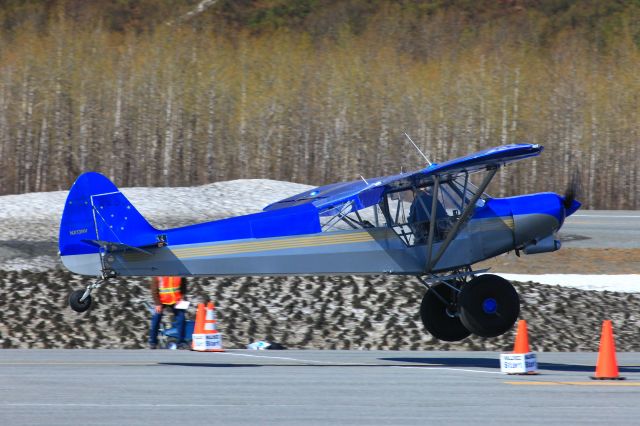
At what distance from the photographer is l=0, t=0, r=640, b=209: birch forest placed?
33156 millimetres

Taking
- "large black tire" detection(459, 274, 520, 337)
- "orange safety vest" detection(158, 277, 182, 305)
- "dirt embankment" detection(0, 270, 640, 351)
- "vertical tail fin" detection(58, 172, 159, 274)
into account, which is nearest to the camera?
"vertical tail fin" detection(58, 172, 159, 274)

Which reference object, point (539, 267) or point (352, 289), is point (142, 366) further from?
point (539, 267)

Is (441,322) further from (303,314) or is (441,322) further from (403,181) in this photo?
(303,314)

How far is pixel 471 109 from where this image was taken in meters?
34.2

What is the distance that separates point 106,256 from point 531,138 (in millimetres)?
23597

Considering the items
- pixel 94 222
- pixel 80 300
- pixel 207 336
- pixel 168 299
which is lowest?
pixel 207 336

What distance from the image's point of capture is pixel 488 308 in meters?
14.1

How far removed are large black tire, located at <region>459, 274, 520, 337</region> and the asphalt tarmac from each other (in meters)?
11.9

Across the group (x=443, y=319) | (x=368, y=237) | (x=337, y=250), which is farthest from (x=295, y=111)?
(x=337, y=250)

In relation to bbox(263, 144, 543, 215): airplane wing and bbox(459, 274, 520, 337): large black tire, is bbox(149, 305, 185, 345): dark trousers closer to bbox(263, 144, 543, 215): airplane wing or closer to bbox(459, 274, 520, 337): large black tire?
bbox(263, 144, 543, 215): airplane wing

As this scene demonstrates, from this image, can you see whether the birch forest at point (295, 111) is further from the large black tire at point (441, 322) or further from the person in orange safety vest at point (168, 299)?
the large black tire at point (441, 322)

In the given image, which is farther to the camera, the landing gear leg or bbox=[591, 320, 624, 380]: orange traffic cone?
the landing gear leg

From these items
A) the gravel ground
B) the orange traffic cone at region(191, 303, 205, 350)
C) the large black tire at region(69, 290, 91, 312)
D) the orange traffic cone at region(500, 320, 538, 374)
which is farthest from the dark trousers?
the orange traffic cone at region(500, 320, 538, 374)

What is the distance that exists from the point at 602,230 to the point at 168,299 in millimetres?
15001
